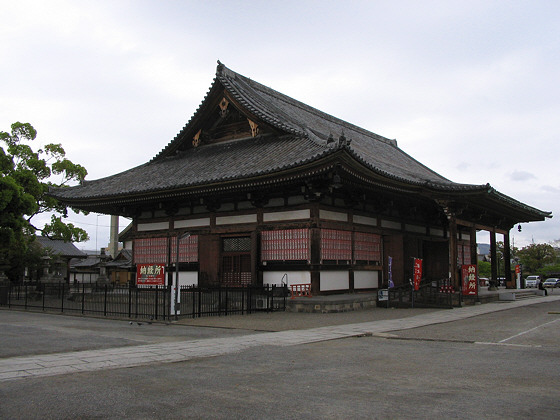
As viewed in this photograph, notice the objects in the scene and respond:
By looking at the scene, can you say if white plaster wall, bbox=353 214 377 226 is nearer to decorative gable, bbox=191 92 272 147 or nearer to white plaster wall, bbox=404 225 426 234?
white plaster wall, bbox=404 225 426 234

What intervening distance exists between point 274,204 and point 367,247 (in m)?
5.06

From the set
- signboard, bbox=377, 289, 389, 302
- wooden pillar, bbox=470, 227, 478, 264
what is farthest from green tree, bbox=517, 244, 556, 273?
signboard, bbox=377, 289, 389, 302

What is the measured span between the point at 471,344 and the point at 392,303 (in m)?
9.79

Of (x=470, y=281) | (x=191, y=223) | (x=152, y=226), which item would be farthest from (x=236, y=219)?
(x=470, y=281)

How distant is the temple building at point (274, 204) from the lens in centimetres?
2064

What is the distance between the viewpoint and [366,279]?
23.6 meters

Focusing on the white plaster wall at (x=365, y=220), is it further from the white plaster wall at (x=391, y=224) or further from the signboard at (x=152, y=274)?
the signboard at (x=152, y=274)

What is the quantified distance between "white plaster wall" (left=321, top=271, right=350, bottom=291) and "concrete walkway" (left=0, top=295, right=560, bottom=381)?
537 cm

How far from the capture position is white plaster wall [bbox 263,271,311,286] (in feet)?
68.1

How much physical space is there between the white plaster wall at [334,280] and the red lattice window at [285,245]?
1.19 meters

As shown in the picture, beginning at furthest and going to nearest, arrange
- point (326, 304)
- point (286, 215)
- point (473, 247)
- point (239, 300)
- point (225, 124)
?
point (473, 247) → point (225, 124) → point (286, 215) → point (239, 300) → point (326, 304)

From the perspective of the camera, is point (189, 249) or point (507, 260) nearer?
point (189, 249)

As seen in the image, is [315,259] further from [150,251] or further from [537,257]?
[537,257]

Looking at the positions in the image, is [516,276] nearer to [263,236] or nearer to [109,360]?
[263,236]
